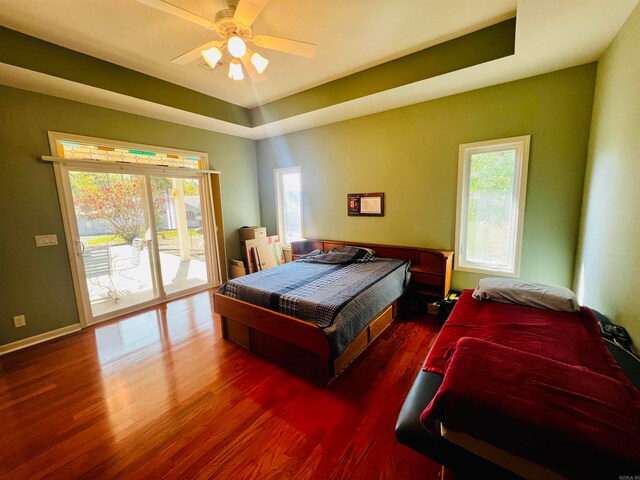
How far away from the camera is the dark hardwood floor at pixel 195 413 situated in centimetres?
140

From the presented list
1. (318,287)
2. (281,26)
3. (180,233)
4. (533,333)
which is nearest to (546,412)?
(533,333)

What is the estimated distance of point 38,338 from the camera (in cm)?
272

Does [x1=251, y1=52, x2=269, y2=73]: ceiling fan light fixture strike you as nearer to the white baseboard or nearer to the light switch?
the light switch

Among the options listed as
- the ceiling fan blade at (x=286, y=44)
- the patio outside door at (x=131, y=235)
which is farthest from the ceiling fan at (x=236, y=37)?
the patio outside door at (x=131, y=235)

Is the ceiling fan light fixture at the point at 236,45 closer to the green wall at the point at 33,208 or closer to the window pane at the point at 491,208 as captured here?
the green wall at the point at 33,208

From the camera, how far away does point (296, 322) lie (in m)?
2.04

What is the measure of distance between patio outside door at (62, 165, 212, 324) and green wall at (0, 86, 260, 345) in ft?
0.53

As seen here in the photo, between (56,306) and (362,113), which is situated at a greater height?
(362,113)

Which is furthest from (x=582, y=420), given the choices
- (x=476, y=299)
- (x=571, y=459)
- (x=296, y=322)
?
(x=296, y=322)

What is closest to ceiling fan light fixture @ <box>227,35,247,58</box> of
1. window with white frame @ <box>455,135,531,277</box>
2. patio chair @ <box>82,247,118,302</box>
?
window with white frame @ <box>455,135,531,277</box>

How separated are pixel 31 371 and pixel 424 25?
453 cm

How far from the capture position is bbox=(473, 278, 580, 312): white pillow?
1.85 m

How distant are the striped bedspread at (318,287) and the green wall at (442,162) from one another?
0.73 metres

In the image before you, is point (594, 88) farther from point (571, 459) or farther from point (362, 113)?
point (571, 459)
